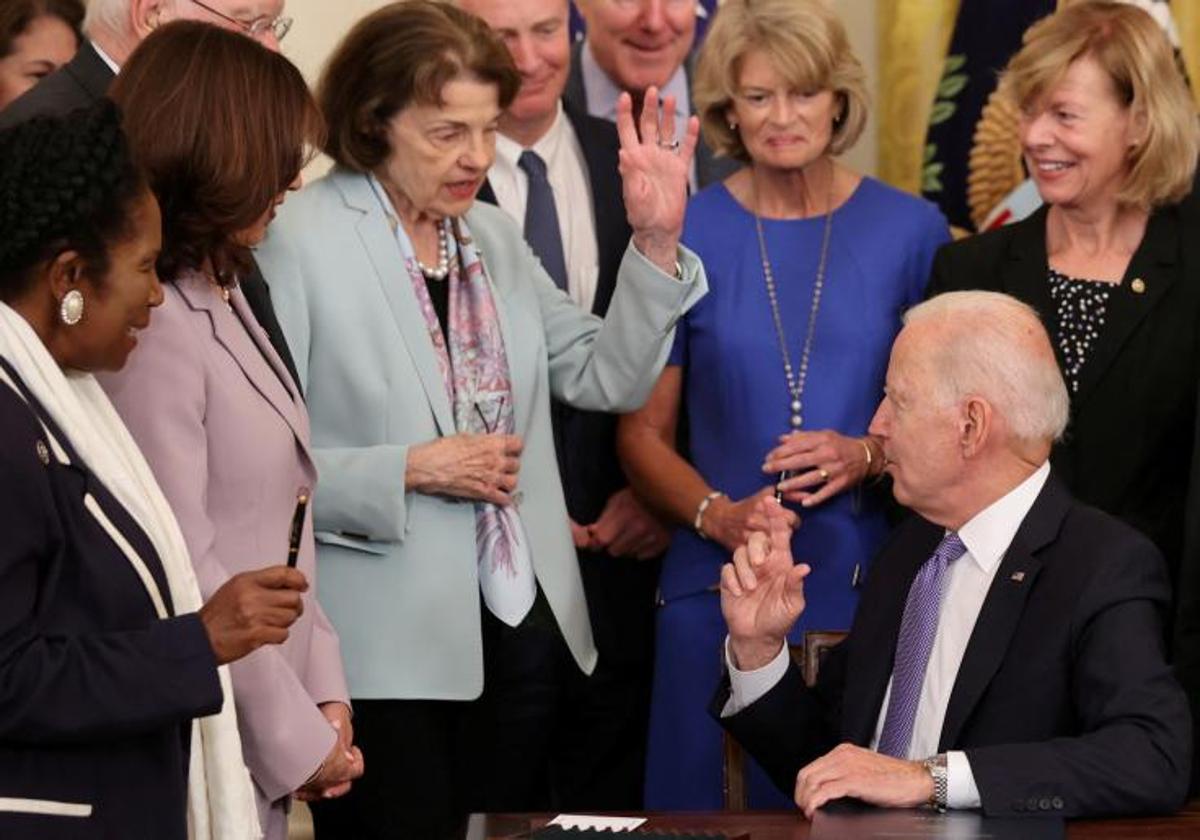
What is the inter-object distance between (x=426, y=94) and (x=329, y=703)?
1058mm

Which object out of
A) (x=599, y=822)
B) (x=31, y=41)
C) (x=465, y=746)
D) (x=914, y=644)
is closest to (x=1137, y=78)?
(x=914, y=644)

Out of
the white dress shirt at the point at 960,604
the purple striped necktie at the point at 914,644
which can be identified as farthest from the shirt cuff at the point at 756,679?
the purple striped necktie at the point at 914,644

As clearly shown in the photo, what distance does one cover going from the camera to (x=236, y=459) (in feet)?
10.2

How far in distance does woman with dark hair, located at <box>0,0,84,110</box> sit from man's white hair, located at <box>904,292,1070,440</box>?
6.64ft

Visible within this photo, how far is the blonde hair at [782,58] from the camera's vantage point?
4277mm

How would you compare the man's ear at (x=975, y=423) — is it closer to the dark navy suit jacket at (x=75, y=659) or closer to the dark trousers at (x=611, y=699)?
the dark trousers at (x=611, y=699)

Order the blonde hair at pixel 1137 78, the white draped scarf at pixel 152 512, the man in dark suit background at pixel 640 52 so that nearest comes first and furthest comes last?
the white draped scarf at pixel 152 512 < the blonde hair at pixel 1137 78 < the man in dark suit background at pixel 640 52

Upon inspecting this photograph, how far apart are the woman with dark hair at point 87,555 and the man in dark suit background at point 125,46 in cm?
71

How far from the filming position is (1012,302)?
10.7 feet

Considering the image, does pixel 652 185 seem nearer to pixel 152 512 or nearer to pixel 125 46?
pixel 125 46

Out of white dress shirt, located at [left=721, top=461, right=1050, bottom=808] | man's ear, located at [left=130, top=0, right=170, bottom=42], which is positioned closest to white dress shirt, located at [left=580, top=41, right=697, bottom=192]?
man's ear, located at [left=130, top=0, right=170, bottom=42]

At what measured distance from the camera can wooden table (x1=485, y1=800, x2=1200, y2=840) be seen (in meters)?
2.83

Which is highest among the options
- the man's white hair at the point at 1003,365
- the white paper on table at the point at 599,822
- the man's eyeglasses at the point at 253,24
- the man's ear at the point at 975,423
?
the man's eyeglasses at the point at 253,24

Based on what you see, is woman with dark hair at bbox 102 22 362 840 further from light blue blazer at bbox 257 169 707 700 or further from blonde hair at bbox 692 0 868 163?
blonde hair at bbox 692 0 868 163
